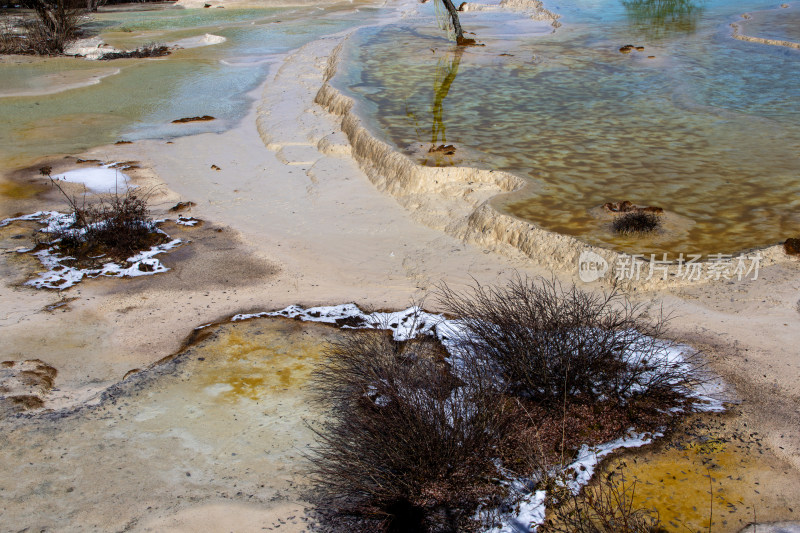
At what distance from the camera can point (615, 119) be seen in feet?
27.7

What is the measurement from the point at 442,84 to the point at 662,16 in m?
9.86

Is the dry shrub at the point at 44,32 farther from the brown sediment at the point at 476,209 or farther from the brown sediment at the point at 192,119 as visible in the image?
the brown sediment at the point at 476,209

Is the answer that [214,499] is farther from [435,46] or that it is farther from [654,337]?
[435,46]

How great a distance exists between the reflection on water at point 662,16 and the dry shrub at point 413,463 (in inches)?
520

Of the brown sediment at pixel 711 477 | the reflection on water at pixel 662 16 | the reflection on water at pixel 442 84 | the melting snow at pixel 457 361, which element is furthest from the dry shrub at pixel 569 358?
the reflection on water at pixel 662 16

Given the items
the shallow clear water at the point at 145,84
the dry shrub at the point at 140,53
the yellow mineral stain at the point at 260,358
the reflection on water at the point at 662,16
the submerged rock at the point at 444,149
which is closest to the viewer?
the yellow mineral stain at the point at 260,358

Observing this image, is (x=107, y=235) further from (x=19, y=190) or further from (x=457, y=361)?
(x=457, y=361)

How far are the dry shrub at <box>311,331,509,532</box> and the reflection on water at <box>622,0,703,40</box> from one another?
43.3ft

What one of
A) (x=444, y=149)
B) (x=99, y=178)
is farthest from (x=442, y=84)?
(x=99, y=178)

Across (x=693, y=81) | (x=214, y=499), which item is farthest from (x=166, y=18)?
(x=214, y=499)

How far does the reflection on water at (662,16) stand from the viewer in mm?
15198

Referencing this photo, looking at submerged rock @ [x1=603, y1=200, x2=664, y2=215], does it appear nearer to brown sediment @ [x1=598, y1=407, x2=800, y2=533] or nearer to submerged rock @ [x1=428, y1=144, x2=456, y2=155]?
submerged rock @ [x1=428, y1=144, x2=456, y2=155]

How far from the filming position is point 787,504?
123 inches

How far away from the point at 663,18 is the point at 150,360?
1683 cm
